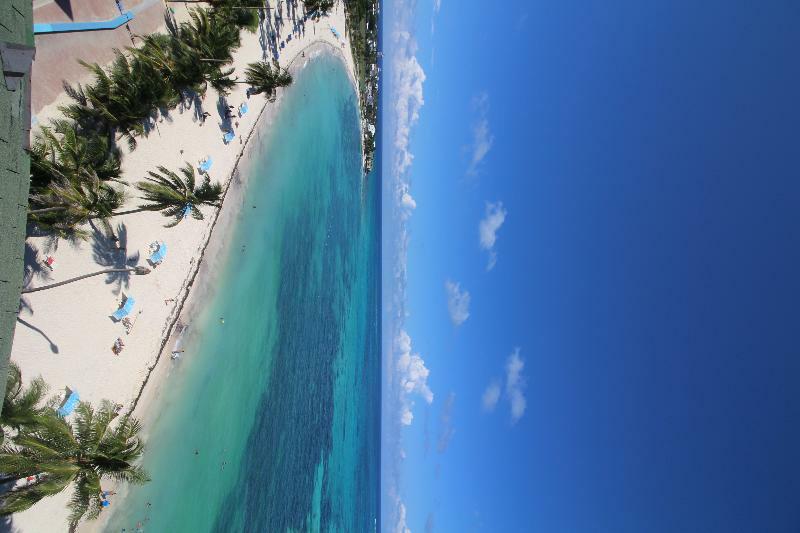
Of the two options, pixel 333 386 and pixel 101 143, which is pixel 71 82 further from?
pixel 333 386

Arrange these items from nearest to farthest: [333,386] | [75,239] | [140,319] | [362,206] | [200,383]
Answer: [75,239] < [140,319] < [200,383] < [333,386] < [362,206]

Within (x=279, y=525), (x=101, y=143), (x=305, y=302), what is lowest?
(x=279, y=525)

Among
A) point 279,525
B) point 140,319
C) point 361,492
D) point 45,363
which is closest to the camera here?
point 45,363

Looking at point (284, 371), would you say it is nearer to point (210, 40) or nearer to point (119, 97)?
point (119, 97)

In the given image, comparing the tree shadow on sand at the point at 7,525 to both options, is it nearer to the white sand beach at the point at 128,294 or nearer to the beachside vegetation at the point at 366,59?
the white sand beach at the point at 128,294

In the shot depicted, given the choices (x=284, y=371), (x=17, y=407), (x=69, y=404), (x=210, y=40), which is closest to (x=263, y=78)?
(x=210, y=40)

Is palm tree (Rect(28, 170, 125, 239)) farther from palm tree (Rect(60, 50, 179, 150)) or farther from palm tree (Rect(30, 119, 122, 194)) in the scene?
palm tree (Rect(60, 50, 179, 150))

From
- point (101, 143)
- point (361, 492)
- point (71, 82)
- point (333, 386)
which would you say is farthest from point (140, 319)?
point (361, 492)

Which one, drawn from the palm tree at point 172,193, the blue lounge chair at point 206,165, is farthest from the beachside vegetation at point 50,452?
the blue lounge chair at point 206,165
